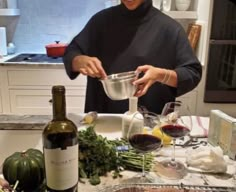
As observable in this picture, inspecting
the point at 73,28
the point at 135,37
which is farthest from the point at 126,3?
the point at 73,28

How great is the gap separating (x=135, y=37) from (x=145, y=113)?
44 cm

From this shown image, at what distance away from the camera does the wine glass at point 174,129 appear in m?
0.93

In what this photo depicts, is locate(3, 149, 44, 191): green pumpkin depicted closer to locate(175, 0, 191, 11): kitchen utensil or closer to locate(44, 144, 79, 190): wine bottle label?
locate(44, 144, 79, 190): wine bottle label

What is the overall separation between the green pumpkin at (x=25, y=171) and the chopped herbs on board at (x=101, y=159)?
0.45ft

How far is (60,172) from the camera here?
0.66 m

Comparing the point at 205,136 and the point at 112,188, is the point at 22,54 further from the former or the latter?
the point at 112,188

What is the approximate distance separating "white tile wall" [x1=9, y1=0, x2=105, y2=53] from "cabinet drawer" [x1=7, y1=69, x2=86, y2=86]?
70 cm

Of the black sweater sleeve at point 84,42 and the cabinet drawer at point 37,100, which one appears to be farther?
the cabinet drawer at point 37,100

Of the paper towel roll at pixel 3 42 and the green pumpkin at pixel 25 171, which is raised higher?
the paper towel roll at pixel 3 42

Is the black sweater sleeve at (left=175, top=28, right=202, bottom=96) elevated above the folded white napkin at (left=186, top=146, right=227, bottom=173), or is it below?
above

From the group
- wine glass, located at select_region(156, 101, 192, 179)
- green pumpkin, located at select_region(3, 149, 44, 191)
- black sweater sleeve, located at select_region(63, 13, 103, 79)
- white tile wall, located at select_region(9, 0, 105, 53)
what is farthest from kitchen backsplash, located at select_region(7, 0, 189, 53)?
green pumpkin, located at select_region(3, 149, 44, 191)

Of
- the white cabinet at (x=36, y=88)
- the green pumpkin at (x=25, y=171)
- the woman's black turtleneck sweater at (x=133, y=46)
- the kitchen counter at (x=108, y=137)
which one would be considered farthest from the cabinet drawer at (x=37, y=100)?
the green pumpkin at (x=25, y=171)

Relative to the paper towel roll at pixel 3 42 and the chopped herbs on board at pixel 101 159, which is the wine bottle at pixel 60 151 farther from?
the paper towel roll at pixel 3 42

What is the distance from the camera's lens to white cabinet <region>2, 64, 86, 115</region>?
265cm
